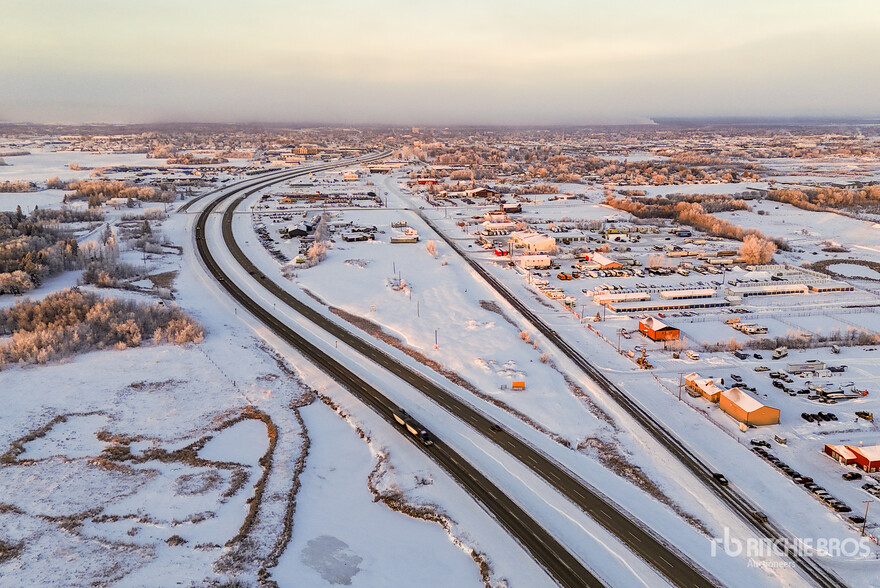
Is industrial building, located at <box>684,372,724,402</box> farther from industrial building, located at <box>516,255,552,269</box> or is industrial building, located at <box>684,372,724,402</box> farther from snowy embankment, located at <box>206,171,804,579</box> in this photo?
industrial building, located at <box>516,255,552,269</box>

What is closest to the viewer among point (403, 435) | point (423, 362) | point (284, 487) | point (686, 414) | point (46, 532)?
point (46, 532)

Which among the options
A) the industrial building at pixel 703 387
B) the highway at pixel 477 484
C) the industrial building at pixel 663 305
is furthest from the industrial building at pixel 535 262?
the industrial building at pixel 703 387

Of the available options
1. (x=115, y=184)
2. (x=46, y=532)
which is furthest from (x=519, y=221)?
(x=115, y=184)

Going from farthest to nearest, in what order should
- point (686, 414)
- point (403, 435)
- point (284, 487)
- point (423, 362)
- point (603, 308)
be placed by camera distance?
point (603, 308) → point (423, 362) → point (686, 414) → point (403, 435) → point (284, 487)

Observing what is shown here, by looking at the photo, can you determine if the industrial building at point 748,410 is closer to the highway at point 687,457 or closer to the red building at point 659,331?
the highway at point 687,457

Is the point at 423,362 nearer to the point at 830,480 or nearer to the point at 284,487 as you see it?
the point at 284,487

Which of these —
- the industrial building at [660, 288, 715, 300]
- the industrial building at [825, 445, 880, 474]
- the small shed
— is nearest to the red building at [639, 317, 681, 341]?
the industrial building at [660, 288, 715, 300]
